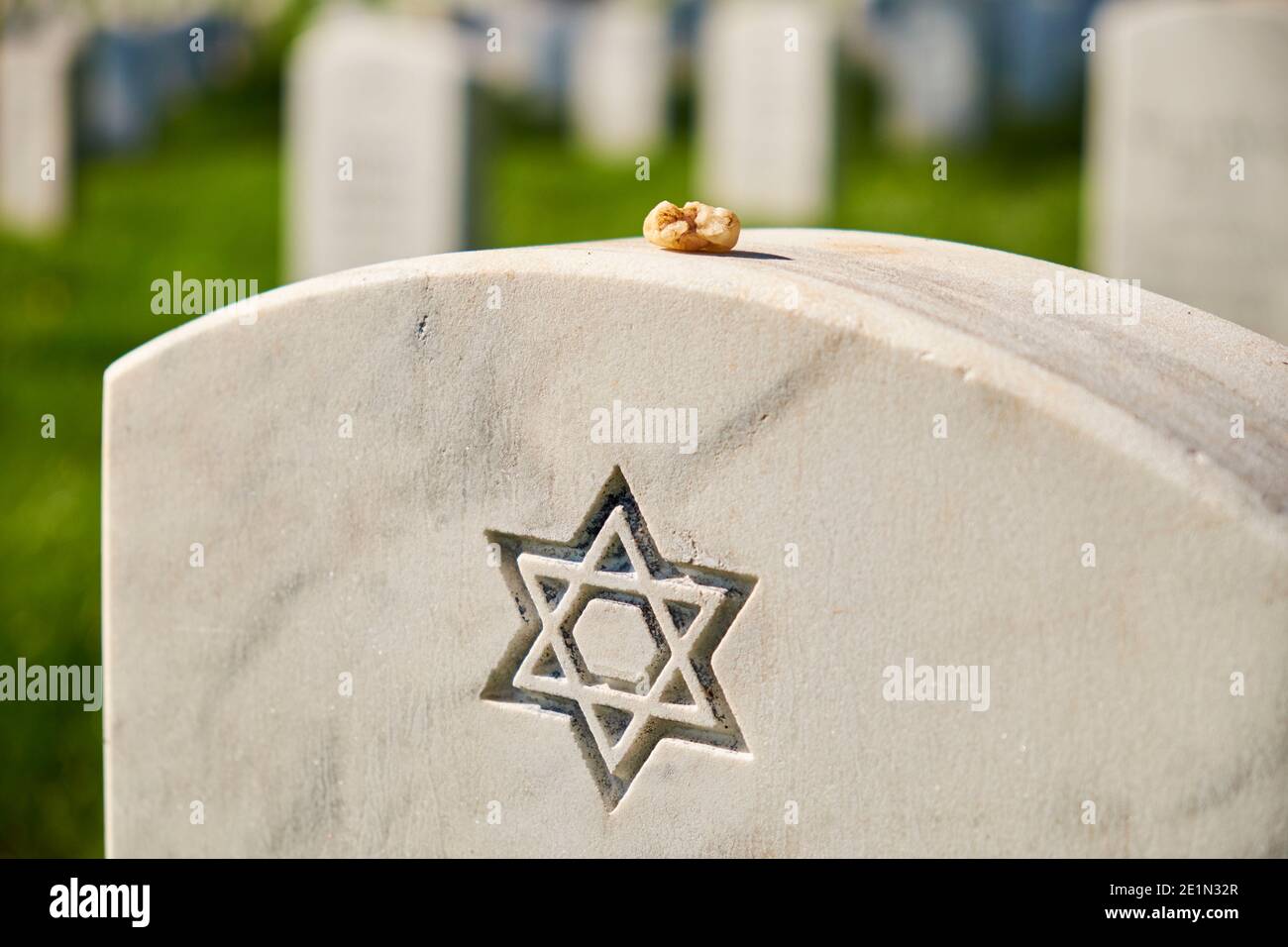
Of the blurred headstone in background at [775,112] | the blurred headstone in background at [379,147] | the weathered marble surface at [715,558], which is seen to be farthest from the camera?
the blurred headstone in background at [775,112]

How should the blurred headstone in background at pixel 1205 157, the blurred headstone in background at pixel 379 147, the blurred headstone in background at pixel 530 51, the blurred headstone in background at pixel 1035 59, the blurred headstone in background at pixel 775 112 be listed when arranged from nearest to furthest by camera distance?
the blurred headstone in background at pixel 1205 157 < the blurred headstone in background at pixel 379 147 < the blurred headstone in background at pixel 775 112 < the blurred headstone in background at pixel 1035 59 < the blurred headstone in background at pixel 530 51

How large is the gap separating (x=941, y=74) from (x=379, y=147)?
13.8 feet

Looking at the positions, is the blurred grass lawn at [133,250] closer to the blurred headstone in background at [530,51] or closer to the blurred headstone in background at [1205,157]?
the blurred headstone in background at [530,51]

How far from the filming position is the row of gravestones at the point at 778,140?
429cm

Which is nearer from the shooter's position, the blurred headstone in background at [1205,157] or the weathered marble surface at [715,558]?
the weathered marble surface at [715,558]

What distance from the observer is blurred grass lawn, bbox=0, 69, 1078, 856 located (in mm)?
2734

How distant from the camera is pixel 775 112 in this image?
6.79 m

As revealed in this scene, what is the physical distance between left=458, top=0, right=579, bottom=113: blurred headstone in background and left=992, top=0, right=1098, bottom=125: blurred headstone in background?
286 cm

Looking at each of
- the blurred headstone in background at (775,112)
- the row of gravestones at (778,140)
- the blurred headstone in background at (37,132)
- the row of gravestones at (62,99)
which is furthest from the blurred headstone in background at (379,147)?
the blurred headstone in background at (37,132)

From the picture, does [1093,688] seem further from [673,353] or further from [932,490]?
[673,353]

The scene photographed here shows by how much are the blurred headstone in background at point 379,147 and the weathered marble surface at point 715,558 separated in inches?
140

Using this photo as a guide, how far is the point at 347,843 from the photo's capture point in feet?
4.50

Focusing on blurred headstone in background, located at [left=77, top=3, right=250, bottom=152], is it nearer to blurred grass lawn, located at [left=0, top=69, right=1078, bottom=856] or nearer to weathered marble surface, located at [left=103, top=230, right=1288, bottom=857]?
blurred grass lawn, located at [left=0, top=69, right=1078, bottom=856]

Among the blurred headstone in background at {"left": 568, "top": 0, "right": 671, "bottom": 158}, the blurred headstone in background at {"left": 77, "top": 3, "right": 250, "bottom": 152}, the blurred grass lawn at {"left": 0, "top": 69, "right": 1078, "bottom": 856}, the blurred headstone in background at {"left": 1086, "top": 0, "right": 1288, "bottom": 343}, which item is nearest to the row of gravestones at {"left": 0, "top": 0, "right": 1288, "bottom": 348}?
the blurred headstone in background at {"left": 1086, "top": 0, "right": 1288, "bottom": 343}
